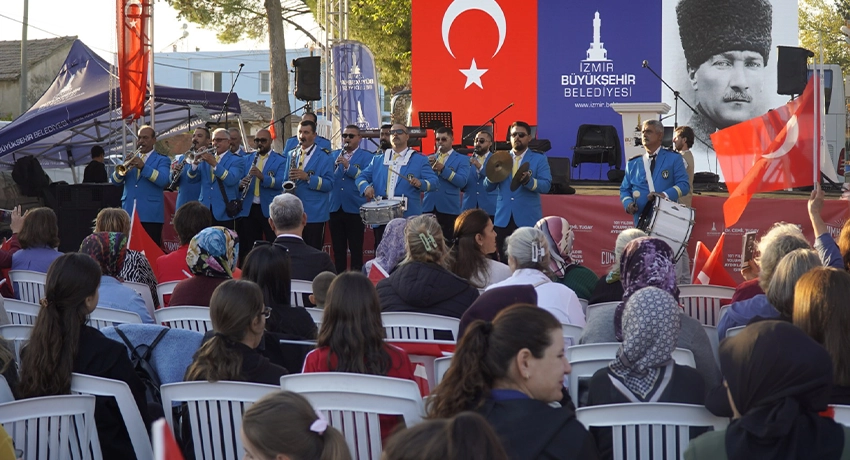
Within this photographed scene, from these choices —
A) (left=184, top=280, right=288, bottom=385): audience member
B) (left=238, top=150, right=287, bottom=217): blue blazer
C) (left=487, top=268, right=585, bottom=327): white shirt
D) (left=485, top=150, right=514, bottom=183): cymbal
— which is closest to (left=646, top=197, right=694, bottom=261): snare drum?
(left=485, top=150, right=514, bottom=183): cymbal

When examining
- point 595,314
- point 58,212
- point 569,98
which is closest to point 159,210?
point 58,212

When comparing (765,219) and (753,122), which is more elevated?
(753,122)

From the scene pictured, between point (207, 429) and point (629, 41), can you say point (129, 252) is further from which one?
→ point (629, 41)

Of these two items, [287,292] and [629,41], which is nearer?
[287,292]

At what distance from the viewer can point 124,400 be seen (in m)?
3.43

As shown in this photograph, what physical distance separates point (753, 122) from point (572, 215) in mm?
2659

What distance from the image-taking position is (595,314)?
423cm

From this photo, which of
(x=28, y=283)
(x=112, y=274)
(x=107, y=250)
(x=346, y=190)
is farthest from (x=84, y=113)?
(x=107, y=250)

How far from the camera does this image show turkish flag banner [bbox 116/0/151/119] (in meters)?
11.7

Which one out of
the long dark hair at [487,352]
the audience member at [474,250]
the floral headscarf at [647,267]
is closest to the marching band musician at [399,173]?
the audience member at [474,250]

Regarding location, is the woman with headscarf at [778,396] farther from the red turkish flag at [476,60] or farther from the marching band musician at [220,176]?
the red turkish flag at [476,60]

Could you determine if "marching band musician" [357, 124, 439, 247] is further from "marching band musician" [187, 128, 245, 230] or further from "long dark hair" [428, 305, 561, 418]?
"long dark hair" [428, 305, 561, 418]

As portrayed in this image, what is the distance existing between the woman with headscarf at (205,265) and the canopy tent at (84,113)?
8.03m

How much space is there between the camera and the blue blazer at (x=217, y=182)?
10.7 m
